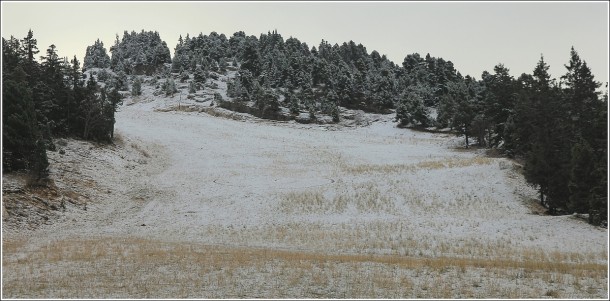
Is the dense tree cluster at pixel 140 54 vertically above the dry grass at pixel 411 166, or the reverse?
the dense tree cluster at pixel 140 54

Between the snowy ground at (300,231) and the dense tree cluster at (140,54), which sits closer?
the snowy ground at (300,231)

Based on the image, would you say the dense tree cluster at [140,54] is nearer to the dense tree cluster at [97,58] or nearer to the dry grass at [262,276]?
the dense tree cluster at [97,58]

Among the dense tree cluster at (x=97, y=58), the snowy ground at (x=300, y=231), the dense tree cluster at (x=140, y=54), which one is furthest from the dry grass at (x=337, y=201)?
the dense tree cluster at (x=97, y=58)

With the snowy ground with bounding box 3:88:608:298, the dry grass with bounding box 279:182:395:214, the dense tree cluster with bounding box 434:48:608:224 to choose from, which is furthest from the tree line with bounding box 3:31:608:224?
the dry grass with bounding box 279:182:395:214

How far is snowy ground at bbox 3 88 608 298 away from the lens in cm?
1359

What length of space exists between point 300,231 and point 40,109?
30.0 metres

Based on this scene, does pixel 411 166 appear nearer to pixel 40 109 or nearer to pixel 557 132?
pixel 557 132

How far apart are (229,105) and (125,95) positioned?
3871cm

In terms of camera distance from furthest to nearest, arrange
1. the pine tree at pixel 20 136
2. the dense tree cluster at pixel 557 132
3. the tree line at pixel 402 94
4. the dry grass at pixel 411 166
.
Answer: the dry grass at pixel 411 166 → the tree line at pixel 402 94 → the pine tree at pixel 20 136 → the dense tree cluster at pixel 557 132

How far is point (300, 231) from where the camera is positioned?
28.2 m

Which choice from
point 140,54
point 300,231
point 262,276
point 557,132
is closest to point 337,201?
point 300,231

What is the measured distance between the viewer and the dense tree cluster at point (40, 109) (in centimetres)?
3144

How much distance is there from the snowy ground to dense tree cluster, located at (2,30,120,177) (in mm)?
3734

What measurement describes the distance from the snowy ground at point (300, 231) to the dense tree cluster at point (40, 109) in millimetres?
3734
